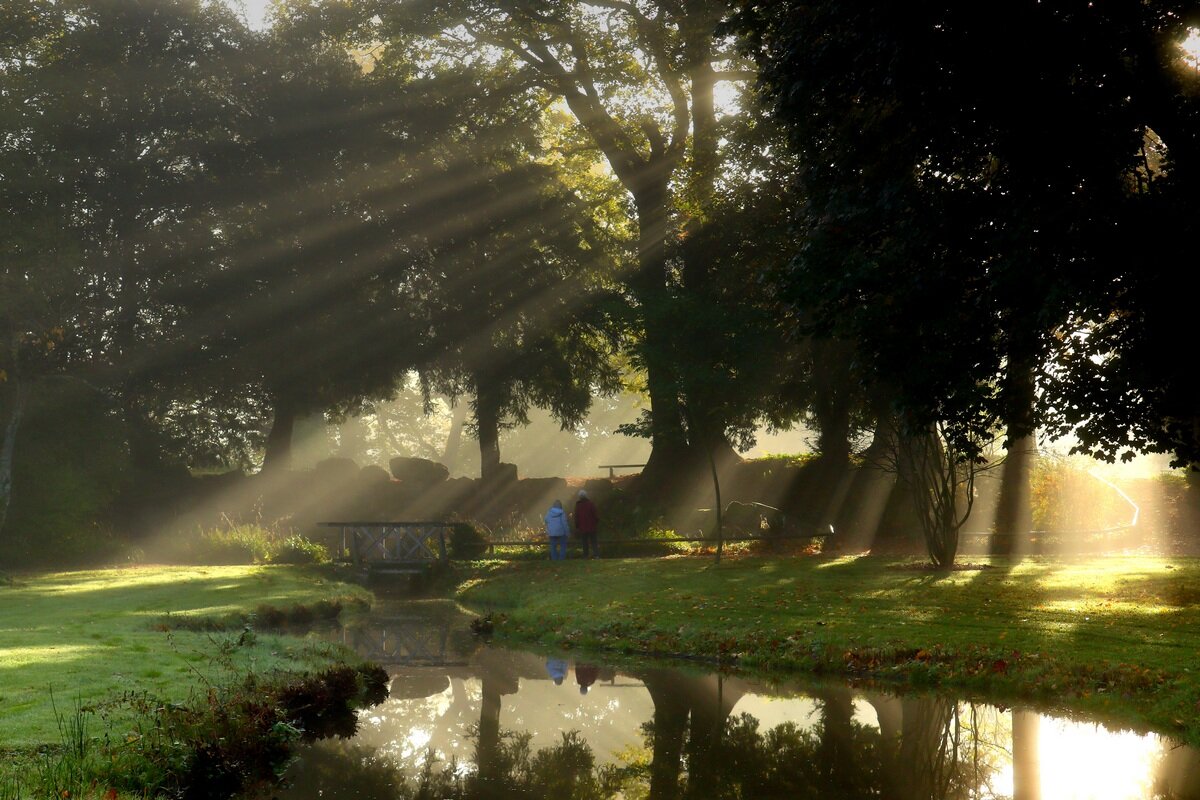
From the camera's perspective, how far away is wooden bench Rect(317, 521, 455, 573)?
85.2 feet

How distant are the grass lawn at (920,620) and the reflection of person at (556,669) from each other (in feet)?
4.19

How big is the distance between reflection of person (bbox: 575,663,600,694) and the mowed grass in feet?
9.92

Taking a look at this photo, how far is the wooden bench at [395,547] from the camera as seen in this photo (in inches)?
1022

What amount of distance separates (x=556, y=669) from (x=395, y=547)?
526 inches

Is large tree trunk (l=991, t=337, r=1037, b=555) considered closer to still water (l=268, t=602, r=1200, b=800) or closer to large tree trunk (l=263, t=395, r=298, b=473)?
still water (l=268, t=602, r=1200, b=800)

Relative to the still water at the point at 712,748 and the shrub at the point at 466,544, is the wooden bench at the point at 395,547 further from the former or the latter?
the still water at the point at 712,748

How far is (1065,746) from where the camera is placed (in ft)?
30.7

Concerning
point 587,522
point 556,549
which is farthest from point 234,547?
point 587,522

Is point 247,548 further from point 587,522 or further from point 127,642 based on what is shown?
point 127,642

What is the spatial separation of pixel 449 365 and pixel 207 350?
8.27 meters

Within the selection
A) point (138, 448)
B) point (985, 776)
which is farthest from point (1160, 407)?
point (138, 448)

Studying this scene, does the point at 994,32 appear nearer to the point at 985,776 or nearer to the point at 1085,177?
the point at 1085,177

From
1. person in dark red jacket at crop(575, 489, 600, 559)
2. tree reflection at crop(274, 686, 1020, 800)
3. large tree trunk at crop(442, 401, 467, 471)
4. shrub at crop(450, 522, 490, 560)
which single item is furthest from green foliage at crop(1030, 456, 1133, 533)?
large tree trunk at crop(442, 401, 467, 471)

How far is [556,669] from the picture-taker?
1416cm
